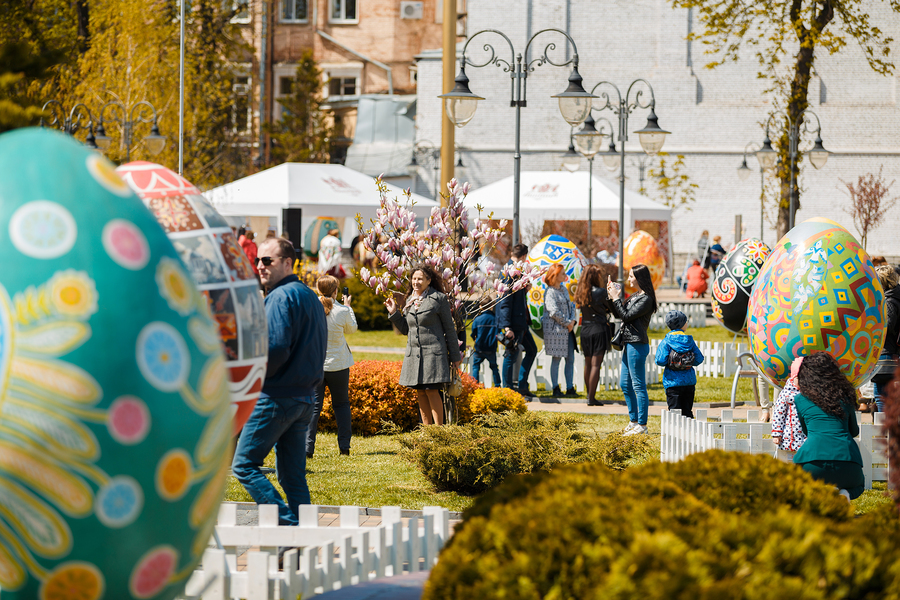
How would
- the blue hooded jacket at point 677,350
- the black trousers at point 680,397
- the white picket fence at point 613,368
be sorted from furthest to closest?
the white picket fence at point 613,368 → the black trousers at point 680,397 → the blue hooded jacket at point 677,350

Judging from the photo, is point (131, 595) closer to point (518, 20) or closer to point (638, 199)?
point (638, 199)

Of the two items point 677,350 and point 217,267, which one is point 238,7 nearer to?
point 677,350

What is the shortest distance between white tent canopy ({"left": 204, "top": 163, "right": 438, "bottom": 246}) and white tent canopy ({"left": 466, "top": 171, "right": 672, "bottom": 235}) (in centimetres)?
372

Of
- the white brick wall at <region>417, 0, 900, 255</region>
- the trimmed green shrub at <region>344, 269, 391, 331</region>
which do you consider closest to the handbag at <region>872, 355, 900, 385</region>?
the trimmed green shrub at <region>344, 269, 391, 331</region>

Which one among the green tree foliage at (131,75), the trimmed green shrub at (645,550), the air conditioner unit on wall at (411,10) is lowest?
the trimmed green shrub at (645,550)

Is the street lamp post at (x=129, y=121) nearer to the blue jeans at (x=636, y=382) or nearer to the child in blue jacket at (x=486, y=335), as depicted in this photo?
the child in blue jacket at (x=486, y=335)

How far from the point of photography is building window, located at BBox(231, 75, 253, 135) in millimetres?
46438

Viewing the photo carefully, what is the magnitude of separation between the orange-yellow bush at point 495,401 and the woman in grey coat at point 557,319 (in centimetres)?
239

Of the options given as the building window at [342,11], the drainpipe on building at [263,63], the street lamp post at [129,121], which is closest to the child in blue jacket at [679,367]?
the street lamp post at [129,121]

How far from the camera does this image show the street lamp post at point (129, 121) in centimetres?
2267

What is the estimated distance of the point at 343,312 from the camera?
32.3 feet

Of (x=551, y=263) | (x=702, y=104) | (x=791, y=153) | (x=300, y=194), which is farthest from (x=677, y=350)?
(x=702, y=104)

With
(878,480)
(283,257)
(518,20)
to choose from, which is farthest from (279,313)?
(518,20)

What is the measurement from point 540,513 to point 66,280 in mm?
1757
